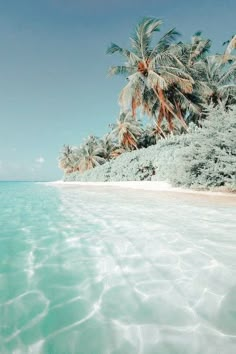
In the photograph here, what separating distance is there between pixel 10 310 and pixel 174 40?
22807mm

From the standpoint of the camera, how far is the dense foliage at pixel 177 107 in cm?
1149

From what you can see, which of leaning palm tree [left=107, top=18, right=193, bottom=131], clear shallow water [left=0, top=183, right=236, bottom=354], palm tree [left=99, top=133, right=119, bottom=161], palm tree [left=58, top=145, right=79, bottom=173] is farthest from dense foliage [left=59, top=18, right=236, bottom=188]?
palm tree [left=58, top=145, right=79, bottom=173]

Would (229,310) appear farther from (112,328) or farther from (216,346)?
(112,328)

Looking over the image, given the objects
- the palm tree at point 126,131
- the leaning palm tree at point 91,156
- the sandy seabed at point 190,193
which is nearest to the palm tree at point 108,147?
the leaning palm tree at point 91,156

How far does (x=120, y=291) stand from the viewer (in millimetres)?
2734

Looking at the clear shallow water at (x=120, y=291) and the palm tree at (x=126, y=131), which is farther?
the palm tree at (x=126, y=131)

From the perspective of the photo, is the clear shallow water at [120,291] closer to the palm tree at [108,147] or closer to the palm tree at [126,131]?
the palm tree at [126,131]

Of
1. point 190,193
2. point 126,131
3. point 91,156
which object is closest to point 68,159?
Result: point 91,156

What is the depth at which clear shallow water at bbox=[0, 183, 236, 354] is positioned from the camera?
6.44 feet

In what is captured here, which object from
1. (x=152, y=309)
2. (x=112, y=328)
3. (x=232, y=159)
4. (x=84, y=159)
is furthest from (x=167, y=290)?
(x=84, y=159)

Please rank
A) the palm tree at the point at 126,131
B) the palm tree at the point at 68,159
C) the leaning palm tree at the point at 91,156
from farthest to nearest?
the palm tree at the point at 68,159, the leaning palm tree at the point at 91,156, the palm tree at the point at 126,131

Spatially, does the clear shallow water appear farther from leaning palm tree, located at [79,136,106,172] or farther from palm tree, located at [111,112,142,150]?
leaning palm tree, located at [79,136,106,172]

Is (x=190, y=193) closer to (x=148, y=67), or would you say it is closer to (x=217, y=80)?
(x=148, y=67)

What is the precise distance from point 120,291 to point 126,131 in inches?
1211
